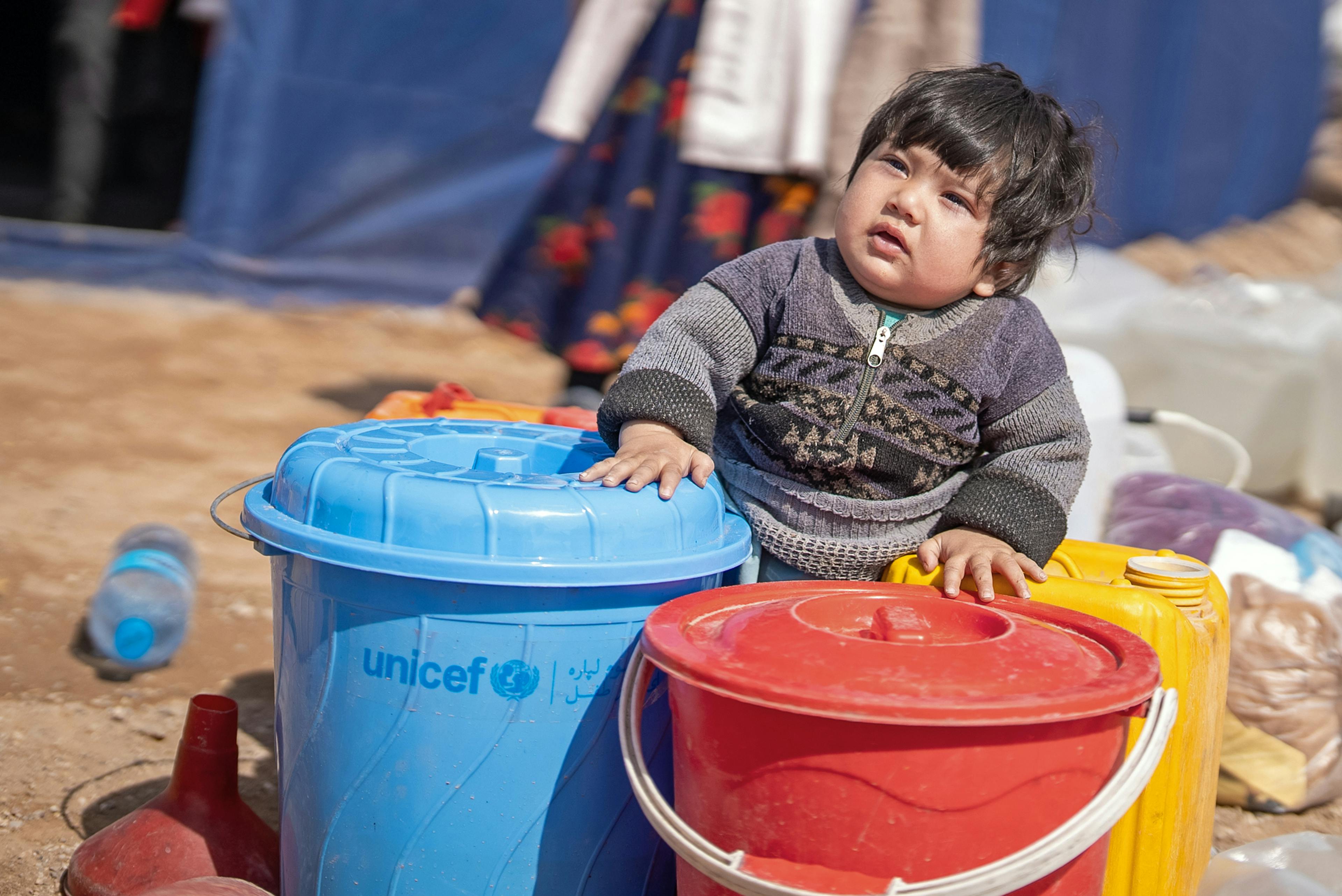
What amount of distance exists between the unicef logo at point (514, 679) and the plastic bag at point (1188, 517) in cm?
142

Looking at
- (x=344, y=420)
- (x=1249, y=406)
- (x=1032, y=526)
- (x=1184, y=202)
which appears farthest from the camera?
(x=1184, y=202)

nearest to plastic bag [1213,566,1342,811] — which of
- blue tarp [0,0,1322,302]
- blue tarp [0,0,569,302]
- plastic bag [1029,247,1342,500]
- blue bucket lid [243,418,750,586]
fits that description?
blue bucket lid [243,418,750,586]

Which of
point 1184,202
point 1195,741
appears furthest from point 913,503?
point 1184,202

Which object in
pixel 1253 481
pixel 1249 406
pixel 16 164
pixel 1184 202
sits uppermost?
pixel 1184 202

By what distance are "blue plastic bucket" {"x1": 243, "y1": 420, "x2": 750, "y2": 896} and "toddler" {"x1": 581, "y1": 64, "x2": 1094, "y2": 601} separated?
26cm

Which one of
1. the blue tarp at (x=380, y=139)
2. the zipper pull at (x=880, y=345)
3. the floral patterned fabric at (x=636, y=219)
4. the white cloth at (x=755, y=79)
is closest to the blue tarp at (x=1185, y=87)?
the blue tarp at (x=380, y=139)

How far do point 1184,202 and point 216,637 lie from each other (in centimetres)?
743

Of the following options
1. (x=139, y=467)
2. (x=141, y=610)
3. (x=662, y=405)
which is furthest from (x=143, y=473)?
(x=662, y=405)

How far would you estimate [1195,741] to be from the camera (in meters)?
1.39

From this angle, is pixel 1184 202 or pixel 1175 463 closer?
pixel 1175 463

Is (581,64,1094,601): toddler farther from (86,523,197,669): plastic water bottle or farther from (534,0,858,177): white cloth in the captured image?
(534,0,858,177): white cloth

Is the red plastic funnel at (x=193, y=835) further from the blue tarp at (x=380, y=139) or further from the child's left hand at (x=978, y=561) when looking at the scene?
the blue tarp at (x=380, y=139)

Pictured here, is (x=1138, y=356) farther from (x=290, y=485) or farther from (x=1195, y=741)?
(x=290, y=485)

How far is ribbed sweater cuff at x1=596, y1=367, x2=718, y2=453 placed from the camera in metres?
1.45
